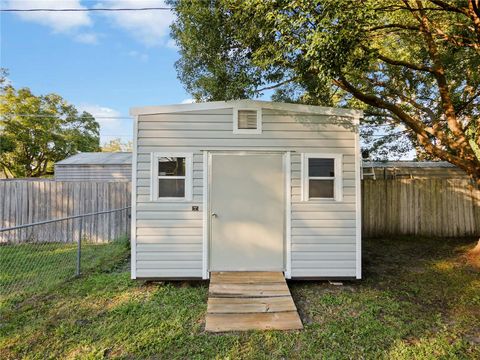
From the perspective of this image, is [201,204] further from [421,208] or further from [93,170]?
[93,170]

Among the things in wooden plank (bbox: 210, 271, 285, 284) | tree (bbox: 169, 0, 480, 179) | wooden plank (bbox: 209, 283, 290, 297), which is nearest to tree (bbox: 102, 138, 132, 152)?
tree (bbox: 169, 0, 480, 179)

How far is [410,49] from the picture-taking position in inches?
284

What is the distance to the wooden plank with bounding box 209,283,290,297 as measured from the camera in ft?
12.8

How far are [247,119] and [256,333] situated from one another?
10.1ft

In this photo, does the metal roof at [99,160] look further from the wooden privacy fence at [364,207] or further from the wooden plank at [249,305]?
the wooden plank at [249,305]

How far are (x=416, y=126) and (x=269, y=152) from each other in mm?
3669

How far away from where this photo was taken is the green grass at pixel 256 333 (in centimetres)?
280

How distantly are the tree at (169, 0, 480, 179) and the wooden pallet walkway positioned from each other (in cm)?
317

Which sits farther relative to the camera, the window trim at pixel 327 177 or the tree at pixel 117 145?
the tree at pixel 117 145

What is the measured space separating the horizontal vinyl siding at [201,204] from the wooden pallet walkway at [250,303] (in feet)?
1.64

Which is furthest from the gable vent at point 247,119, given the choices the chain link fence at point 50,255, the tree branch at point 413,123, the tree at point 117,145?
the tree at point 117,145

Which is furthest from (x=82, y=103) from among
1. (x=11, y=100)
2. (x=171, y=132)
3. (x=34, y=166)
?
(x=171, y=132)

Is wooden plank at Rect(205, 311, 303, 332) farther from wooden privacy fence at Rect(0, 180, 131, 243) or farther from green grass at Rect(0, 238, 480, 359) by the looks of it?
wooden privacy fence at Rect(0, 180, 131, 243)

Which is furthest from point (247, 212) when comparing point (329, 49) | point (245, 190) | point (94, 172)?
point (94, 172)
